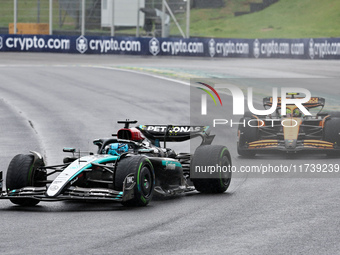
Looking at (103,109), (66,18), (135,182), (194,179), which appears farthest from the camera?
(66,18)

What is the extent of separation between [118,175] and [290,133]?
7118mm

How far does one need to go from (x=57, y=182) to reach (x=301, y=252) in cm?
409

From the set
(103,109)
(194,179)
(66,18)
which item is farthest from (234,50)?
(194,179)

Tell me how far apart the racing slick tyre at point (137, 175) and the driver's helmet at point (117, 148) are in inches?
37.8

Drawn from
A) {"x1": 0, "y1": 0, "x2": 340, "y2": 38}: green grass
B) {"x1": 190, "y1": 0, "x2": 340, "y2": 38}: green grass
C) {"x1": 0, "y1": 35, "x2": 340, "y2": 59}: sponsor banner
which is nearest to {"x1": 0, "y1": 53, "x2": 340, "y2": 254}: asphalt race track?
{"x1": 0, "y1": 35, "x2": 340, "y2": 59}: sponsor banner

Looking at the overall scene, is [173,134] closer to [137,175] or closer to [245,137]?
[137,175]

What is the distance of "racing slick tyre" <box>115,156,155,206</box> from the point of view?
10344 mm

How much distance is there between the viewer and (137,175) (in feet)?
33.9

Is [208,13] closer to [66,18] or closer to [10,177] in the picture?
[66,18]

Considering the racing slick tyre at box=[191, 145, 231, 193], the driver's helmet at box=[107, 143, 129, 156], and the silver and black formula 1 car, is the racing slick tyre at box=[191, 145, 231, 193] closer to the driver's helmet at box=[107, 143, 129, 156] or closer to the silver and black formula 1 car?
the silver and black formula 1 car

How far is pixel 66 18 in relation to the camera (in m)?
58.1

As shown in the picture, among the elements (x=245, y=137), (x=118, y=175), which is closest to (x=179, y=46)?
(x=245, y=137)

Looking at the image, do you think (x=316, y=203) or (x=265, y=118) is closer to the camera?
(x=316, y=203)

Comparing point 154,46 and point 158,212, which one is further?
point 154,46
